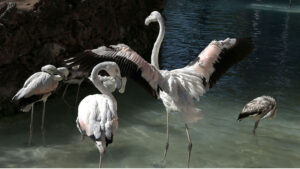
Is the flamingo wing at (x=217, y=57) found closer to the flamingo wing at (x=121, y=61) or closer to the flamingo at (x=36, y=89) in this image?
the flamingo wing at (x=121, y=61)

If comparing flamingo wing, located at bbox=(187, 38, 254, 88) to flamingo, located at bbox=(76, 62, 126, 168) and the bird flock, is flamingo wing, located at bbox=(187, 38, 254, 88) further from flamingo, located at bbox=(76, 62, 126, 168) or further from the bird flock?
flamingo, located at bbox=(76, 62, 126, 168)

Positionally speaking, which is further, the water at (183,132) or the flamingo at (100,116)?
the water at (183,132)

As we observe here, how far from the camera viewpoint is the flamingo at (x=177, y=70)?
414 cm

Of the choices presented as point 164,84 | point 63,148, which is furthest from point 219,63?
point 63,148

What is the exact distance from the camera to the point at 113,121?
13.2 feet

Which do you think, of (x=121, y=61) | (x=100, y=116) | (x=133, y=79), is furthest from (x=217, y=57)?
(x=100, y=116)

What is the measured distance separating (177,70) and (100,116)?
1.28 meters

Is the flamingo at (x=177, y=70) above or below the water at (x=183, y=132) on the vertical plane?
above

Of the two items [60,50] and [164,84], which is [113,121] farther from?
[60,50]

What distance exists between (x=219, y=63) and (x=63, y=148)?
7.39 feet

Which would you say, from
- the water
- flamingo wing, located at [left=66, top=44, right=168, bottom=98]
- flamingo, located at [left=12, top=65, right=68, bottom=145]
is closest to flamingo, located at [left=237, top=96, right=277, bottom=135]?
the water

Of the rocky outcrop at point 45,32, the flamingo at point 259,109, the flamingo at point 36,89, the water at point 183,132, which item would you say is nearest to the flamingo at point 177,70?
the water at point 183,132

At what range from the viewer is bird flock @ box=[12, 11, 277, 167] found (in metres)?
4.07

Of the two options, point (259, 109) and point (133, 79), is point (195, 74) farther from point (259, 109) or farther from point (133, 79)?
point (259, 109)
